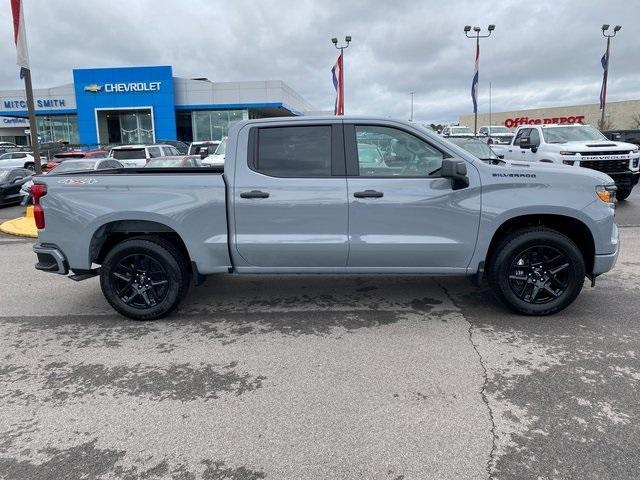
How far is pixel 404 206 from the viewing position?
4664 millimetres

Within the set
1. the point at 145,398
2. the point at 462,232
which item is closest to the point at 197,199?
the point at 145,398

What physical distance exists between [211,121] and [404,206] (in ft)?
144

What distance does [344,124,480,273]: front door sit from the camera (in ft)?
15.3

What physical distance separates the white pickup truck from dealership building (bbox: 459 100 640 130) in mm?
40577

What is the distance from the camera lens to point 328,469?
2.74m

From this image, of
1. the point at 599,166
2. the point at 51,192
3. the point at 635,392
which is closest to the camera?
the point at 635,392

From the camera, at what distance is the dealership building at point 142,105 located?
43.0 m

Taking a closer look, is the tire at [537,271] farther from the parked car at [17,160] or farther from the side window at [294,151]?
the parked car at [17,160]

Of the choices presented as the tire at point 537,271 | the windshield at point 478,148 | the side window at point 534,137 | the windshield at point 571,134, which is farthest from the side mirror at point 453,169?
the windshield at point 571,134

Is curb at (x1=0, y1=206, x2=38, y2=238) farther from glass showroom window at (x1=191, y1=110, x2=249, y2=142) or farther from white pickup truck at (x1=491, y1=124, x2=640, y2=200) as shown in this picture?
glass showroom window at (x1=191, y1=110, x2=249, y2=142)

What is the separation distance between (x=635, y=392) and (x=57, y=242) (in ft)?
16.5

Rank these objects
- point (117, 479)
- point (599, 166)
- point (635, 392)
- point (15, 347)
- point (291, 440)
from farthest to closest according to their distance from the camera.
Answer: point (599, 166), point (15, 347), point (635, 392), point (291, 440), point (117, 479)

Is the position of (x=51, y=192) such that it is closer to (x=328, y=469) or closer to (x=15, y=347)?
(x=15, y=347)

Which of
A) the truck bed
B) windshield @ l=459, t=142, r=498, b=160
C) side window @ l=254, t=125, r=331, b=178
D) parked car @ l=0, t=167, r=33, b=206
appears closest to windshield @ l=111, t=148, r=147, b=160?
parked car @ l=0, t=167, r=33, b=206
